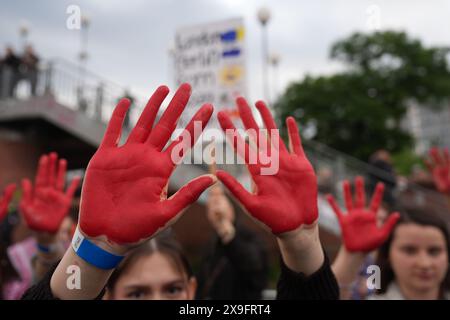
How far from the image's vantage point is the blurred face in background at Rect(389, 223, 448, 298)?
2.00m

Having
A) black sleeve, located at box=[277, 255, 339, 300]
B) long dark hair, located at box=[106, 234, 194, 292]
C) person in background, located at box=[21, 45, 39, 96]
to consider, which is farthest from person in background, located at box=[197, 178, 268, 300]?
person in background, located at box=[21, 45, 39, 96]

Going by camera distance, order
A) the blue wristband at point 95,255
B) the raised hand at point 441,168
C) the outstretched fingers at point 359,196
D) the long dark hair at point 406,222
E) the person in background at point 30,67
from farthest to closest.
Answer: the person in background at point 30,67 < the raised hand at point 441,168 < the long dark hair at point 406,222 < the outstretched fingers at point 359,196 < the blue wristband at point 95,255

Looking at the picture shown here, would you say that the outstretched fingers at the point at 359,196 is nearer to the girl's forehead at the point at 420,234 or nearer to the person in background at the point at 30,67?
the girl's forehead at the point at 420,234

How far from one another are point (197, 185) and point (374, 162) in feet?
26.4

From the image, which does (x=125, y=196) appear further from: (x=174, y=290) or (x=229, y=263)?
(x=229, y=263)

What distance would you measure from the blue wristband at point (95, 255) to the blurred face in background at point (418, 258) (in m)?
1.47

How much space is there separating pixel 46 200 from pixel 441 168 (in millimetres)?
2886

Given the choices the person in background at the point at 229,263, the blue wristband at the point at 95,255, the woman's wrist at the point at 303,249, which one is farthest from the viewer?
the person in background at the point at 229,263

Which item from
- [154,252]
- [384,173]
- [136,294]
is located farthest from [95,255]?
[384,173]

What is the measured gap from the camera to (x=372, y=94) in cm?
3572

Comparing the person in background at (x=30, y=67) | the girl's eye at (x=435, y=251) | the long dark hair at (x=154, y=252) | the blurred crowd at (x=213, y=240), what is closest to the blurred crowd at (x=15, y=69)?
the person in background at (x=30, y=67)

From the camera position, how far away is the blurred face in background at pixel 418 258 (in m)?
2.00

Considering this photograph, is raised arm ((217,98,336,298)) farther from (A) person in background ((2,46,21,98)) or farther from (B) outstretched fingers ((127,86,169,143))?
(A) person in background ((2,46,21,98))

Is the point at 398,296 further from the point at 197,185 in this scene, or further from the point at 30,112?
the point at 30,112
